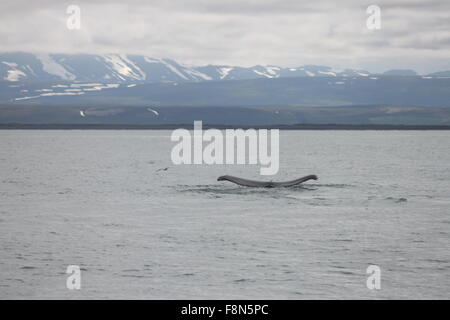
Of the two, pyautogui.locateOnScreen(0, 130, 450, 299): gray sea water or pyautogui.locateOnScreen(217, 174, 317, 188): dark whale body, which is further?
pyautogui.locateOnScreen(217, 174, 317, 188): dark whale body

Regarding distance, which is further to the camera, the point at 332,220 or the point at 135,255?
the point at 332,220

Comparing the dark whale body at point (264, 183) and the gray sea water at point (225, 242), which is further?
the dark whale body at point (264, 183)

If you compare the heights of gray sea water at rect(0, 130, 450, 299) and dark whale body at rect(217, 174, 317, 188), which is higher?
dark whale body at rect(217, 174, 317, 188)

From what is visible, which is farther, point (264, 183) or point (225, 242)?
point (264, 183)

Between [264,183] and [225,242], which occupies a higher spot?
[264,183]

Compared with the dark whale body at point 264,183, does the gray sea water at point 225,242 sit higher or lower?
lower

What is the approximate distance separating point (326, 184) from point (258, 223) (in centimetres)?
2732
